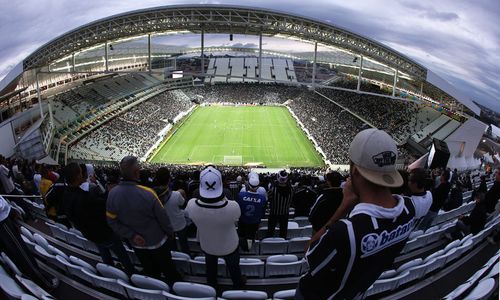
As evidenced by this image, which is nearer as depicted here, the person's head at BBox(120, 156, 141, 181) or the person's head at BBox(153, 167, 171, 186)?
the person's head at BBox(120, 156, 141, 181)

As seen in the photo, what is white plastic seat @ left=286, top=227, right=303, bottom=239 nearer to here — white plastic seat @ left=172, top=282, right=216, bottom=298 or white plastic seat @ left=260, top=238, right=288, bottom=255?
white plastic seat @ left=260, top=238, right=288, bottom=255

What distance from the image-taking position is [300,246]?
16.2ft

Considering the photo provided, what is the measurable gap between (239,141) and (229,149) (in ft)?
9.14

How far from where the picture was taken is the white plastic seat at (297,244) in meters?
4.78

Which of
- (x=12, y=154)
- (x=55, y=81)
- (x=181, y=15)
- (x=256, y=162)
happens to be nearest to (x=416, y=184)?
(x=12, y=154)

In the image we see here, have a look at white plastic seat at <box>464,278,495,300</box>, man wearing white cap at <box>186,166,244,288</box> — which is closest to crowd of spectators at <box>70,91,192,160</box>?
man wearing white cap at <box>186,166,244,288</box>

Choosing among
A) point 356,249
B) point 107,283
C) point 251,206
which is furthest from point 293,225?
point 356,249

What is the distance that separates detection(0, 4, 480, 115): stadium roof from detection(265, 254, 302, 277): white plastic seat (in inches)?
779

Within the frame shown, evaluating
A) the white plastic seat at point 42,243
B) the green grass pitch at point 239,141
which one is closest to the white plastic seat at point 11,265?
the white plastic seat at point 42,243

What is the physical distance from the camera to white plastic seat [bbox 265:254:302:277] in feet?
13.2

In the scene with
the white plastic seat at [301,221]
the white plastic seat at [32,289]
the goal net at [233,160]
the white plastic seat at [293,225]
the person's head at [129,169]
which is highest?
the person's head at [129,169]

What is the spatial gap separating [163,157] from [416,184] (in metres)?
27.7

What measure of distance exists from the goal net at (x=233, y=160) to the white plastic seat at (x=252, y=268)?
24.5 metres

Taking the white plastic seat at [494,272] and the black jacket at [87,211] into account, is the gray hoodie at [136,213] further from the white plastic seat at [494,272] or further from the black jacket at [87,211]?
the white plastic seat at [494,272]
